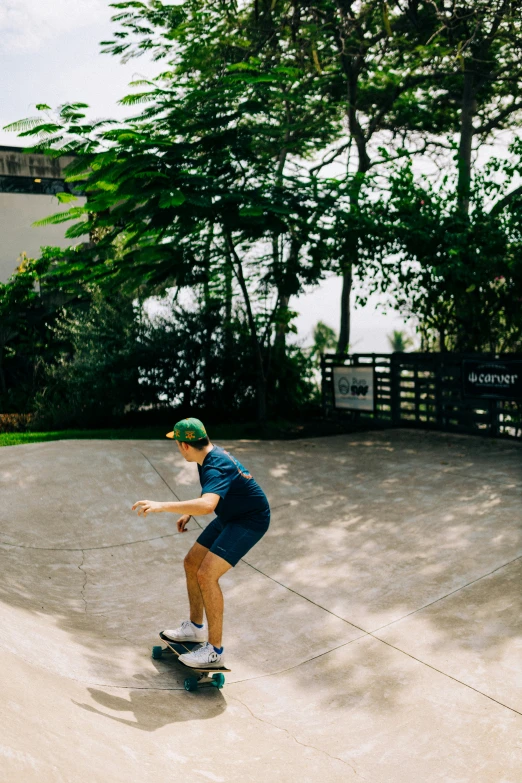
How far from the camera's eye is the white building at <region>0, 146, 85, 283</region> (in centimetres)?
1941

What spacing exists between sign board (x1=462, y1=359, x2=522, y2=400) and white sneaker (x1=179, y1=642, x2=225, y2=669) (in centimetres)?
861

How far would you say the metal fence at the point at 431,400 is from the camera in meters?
12.1

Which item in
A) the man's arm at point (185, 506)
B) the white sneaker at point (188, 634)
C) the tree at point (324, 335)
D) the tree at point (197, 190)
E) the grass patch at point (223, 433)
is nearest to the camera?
the man's arm at point (185, 506)

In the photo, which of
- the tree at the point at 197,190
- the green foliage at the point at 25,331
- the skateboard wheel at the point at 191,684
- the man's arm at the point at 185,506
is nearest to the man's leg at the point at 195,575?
the skateboard wheel at the point at 191,684

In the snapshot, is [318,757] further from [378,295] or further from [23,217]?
[23,217]

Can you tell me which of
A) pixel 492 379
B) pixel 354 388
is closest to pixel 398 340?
pixel 354 388

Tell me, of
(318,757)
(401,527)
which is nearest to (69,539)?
(401,527)

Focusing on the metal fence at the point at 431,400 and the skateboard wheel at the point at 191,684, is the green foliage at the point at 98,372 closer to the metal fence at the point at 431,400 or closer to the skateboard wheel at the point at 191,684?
the metal fence at the point at 431,400

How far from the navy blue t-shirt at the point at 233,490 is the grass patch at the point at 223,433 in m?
8.31

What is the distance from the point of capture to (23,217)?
64.8 feet

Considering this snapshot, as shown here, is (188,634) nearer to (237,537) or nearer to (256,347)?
(237,537)

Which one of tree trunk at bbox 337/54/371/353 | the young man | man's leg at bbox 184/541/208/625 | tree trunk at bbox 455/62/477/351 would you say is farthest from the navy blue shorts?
tree trunk at bbox 337/54/371/353

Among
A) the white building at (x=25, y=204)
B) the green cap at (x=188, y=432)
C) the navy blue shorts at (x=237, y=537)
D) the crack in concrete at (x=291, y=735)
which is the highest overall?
the white building at (x=25, y=204)

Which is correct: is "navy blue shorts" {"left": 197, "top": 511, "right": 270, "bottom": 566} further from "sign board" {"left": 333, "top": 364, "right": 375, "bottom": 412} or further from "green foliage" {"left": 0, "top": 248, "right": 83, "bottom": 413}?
"green foliage" {"left": 0, "top": 248, "right": 83, "bottom": 413}
